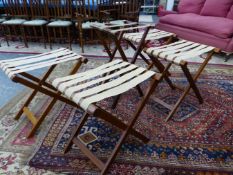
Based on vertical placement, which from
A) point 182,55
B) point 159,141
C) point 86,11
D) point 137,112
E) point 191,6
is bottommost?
point 159,141

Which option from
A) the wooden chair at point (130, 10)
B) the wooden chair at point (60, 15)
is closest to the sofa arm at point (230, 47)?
the wooden chair at point (130, 10)

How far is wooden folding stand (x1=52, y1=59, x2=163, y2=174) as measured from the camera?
1.19m

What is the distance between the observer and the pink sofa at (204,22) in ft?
9.80

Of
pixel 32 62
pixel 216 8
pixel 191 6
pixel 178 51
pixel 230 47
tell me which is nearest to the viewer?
pixel 32 62

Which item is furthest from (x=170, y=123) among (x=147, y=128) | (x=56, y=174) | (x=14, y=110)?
(x=14, y=110)

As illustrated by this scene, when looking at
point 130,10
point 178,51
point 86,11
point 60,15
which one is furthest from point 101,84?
point 130,10

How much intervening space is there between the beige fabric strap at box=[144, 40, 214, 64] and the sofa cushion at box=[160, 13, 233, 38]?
4.23ft

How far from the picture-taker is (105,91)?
4.28ft

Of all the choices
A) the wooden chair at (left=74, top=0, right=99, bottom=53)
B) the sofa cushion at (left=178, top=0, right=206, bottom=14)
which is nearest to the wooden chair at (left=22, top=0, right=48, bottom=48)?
the wooden chair at (left=74, top=0, right=99, bottom=53)

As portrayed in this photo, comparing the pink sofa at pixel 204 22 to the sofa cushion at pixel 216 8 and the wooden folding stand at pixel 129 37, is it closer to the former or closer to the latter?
the sofa cushion at pixel 216 8

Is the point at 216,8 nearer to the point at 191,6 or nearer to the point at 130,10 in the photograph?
the point at 191,6

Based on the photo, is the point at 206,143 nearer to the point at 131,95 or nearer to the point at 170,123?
the point at 170,123

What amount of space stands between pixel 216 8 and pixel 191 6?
0.53 meters

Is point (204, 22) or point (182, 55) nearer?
point (182, 55)
